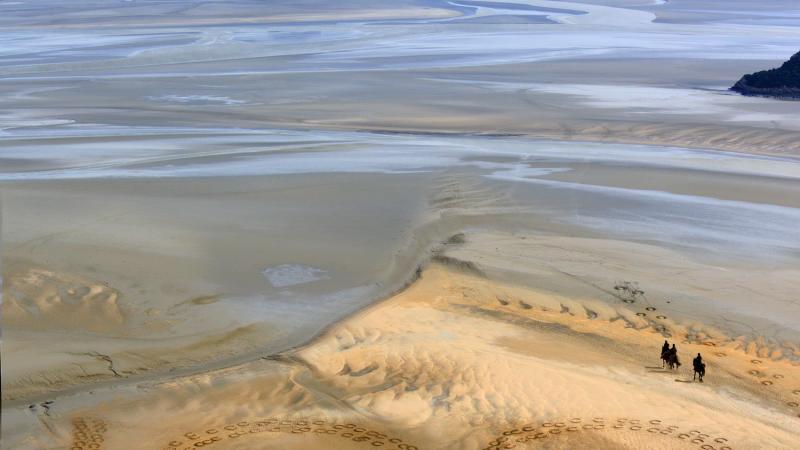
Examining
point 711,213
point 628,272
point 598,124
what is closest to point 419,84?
point 598,124

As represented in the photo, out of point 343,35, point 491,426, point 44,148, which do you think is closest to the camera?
point 491,426

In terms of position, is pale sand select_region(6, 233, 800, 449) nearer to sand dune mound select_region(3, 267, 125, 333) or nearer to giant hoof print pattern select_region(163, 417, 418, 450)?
giant hoof print pattern select_region(163, 417, 418, 450)

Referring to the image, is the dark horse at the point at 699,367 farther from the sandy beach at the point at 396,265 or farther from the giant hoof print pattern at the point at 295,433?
the giant hoof print pattern at the point at 295,433

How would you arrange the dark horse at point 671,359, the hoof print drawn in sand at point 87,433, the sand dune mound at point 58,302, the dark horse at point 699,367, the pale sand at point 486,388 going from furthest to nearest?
the sand dune mound at point 58,302 < the dark horse at point 671,359 < the dark horse at point 699,367 < the pale sand at point 486,388 < the hoof print drawn in sand at point 87,433

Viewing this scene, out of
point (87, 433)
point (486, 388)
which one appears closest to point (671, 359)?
point (486, 388)

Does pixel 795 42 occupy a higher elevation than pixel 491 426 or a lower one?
higher

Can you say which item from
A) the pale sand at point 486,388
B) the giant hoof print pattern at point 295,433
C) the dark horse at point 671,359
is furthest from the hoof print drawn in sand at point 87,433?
the dark horse at point 671,359

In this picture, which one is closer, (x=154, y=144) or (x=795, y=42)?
(x=154, y=144)

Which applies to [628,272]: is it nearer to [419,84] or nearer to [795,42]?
[419,84]
